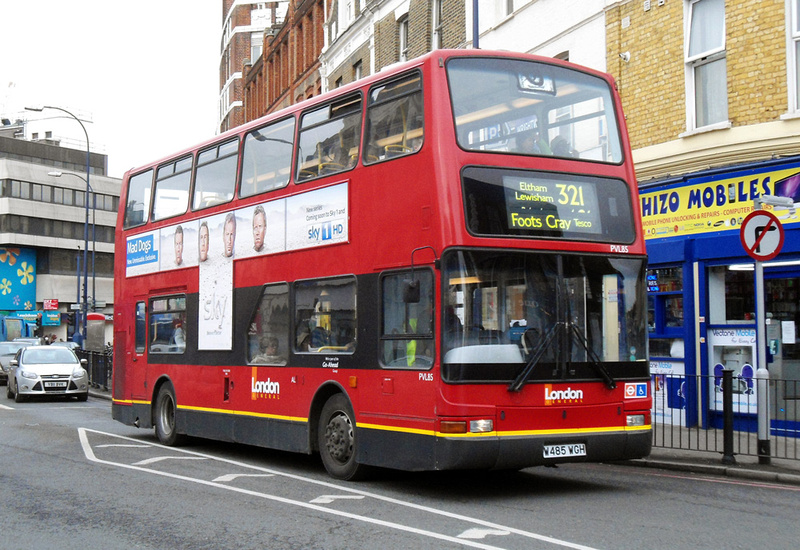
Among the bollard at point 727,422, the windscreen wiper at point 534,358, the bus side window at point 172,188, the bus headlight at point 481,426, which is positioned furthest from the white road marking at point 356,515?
the bollard at point 727,422

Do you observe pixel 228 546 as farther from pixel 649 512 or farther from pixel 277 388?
pixel 277 388

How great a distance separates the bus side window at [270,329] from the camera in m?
12.1

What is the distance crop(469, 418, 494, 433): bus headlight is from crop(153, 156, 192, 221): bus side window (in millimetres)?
7271

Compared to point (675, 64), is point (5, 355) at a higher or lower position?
lower

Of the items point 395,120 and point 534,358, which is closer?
point 534,358

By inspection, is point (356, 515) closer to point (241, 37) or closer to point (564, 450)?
point (564, 450)

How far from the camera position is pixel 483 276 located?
9211 millimetres

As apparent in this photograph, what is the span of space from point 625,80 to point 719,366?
17.9 ft

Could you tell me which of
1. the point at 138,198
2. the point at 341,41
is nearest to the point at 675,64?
the point at 138,198

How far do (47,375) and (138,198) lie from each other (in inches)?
442

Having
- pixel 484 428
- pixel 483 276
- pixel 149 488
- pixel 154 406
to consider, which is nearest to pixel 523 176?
pixel 483 276

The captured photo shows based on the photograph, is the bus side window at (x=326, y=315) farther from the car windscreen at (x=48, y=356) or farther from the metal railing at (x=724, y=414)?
the car windscreen at (x=48, y=356)

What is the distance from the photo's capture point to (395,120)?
33.4 ft

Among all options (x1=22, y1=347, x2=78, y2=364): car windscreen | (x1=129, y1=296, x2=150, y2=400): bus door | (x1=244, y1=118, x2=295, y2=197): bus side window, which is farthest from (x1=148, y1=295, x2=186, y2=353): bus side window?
(x1=22, y1=347, x2=78, y2=364): car windscreen
